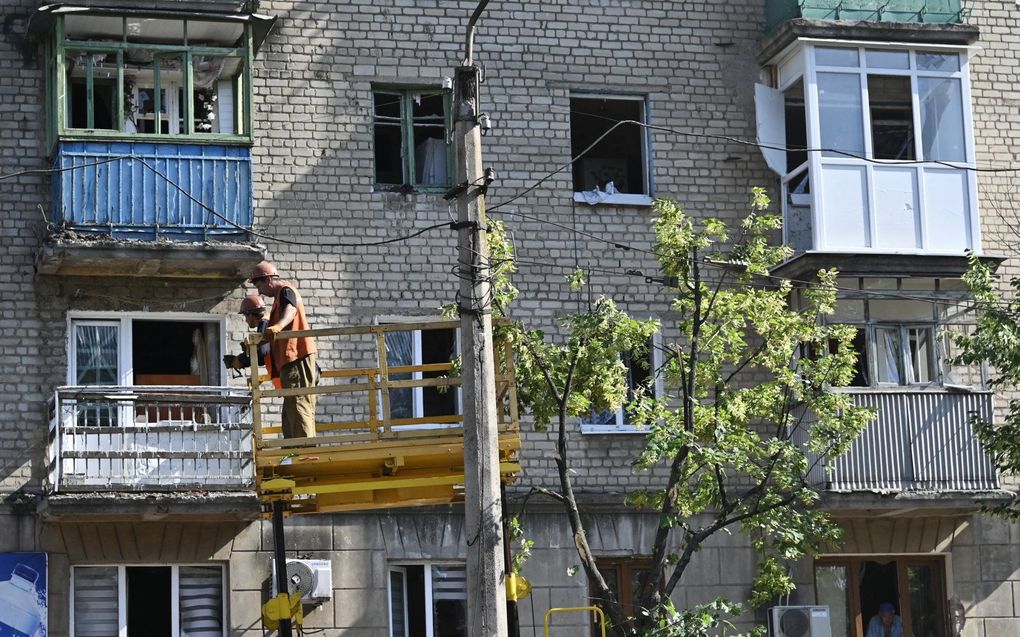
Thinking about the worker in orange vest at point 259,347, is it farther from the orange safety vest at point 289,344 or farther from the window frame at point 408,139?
the window frame at point 408,139

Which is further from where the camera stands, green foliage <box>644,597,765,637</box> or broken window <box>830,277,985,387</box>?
broken window <box>830,277,985,387</box>

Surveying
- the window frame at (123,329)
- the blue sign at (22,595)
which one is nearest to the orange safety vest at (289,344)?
the window frame at (123,329)

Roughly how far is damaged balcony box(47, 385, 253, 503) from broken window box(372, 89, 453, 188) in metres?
3.28

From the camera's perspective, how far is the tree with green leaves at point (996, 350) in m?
19.9

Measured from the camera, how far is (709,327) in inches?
744

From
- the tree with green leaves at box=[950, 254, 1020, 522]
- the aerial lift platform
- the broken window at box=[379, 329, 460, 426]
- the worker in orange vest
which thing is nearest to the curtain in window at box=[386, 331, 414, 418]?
the broken window at box=[379, 329, 460, 426]

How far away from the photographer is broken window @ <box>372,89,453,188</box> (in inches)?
868

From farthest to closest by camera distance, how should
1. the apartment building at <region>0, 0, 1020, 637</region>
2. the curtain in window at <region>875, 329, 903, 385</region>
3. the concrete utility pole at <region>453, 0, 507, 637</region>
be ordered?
the curtain in window at <region>875, 329, 903, 385</region>, the apartment building at <region>0, 0, 1020, 637</region>, the concrete utility pole at <region>453, 0, 507, 637</region>

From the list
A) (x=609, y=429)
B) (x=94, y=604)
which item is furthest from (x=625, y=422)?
(x=94, y=604)

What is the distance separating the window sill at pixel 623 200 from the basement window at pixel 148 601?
5.66 metres

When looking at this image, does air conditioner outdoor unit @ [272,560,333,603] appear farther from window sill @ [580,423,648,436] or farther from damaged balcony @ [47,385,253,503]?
window sill @ [580,423,648,436]

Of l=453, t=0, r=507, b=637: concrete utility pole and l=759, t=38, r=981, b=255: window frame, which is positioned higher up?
l=759, t=38, r=981, b=255: window frame

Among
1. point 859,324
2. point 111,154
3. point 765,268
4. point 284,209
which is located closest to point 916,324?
point 859,324

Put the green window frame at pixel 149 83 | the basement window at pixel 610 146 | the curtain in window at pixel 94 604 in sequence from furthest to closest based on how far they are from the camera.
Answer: the basement window at pixel 610 146 < the green window frame at pixel 149 83 < the curtain in window at pixel 94 604
